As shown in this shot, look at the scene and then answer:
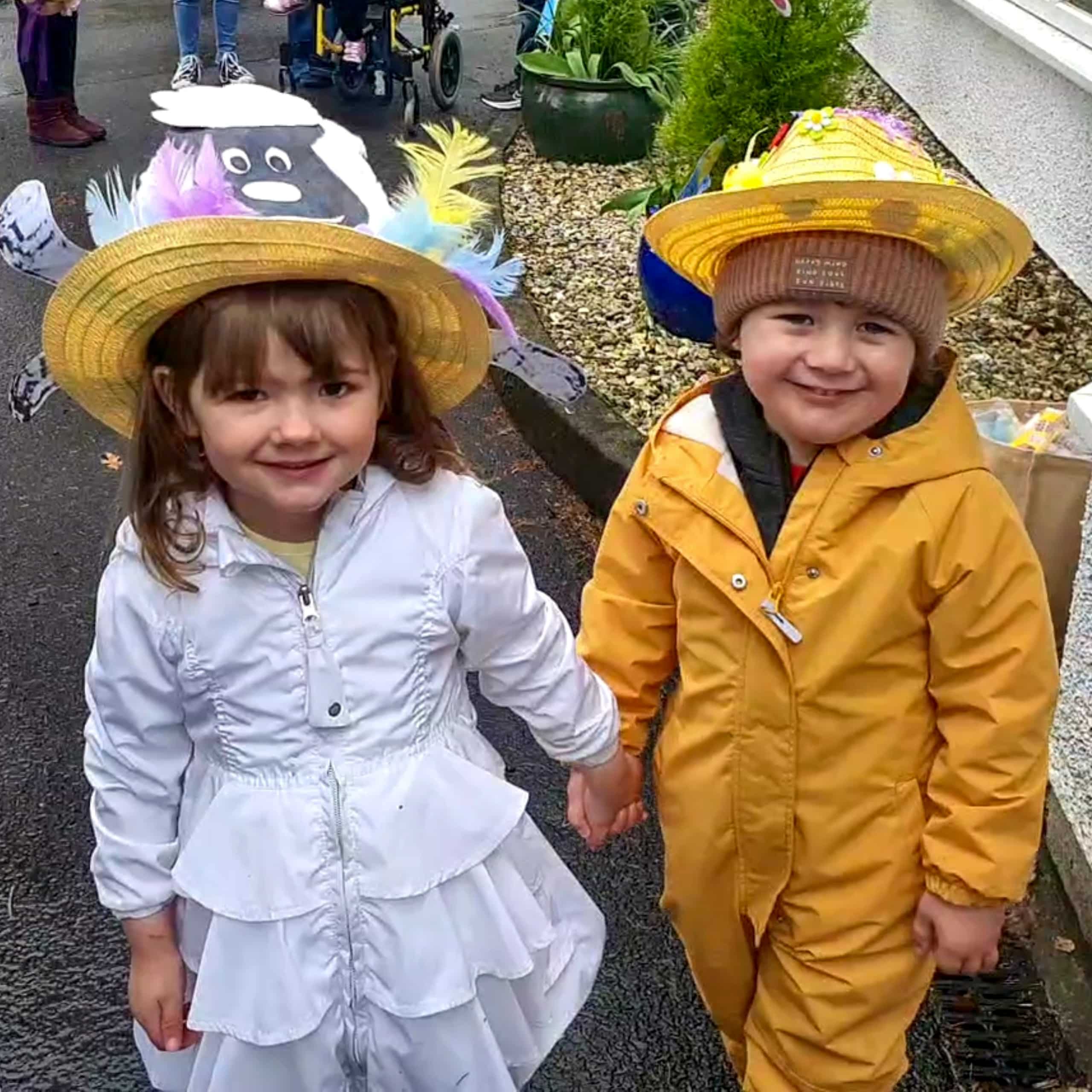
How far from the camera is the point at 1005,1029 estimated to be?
8.40 feet

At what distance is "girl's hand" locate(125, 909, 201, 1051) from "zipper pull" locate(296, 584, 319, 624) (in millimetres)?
438

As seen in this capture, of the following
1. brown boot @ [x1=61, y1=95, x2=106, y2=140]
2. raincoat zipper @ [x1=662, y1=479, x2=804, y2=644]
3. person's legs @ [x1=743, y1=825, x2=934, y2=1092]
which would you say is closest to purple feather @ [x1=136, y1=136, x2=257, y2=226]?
raincoat zipper @ [x1=662, y1=479, x2=804, y2=644]

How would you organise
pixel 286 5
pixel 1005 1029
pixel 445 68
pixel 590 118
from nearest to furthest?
1. pixel 1005 1029
2. pixel 590 118
3. pixel 286 5
4. pixel 445 68

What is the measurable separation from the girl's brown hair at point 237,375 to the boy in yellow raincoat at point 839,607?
43 centimetres

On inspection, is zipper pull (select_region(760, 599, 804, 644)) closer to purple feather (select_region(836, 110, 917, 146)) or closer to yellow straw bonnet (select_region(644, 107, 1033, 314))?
yellow straw bonnet (select_region(644, 107, 1033, 314))

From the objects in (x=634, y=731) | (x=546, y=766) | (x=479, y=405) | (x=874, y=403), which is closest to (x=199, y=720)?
(x=634, y=731)

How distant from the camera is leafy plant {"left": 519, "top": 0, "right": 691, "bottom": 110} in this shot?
6871 millimetres

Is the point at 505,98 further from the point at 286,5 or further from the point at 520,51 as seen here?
the point at 286,5

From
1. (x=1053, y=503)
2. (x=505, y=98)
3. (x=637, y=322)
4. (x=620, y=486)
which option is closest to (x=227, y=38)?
(x=505, y=98)

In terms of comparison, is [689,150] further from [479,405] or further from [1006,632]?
[1006,632]

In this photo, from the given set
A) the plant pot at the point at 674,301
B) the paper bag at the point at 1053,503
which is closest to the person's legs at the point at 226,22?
A: the plant pot at the point at 674,301

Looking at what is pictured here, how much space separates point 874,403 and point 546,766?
1.62 m

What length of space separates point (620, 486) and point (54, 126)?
5366 mm

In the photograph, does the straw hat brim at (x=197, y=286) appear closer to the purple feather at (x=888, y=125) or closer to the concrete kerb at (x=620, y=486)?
the purple feather at (x=888, y=125)
